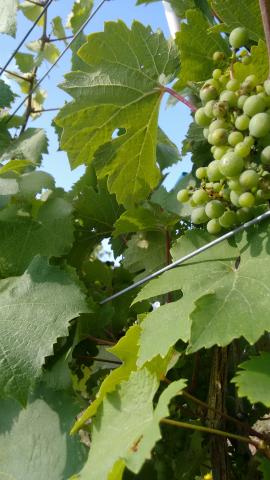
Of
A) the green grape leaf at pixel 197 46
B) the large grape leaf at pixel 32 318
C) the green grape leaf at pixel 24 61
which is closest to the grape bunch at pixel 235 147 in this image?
the green grape leaf at pixel 197 46

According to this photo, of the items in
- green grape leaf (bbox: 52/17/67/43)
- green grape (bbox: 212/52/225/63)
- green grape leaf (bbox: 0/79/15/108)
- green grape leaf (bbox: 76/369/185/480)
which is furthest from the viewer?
green grape leaf (bbox: 52/17/67/43)

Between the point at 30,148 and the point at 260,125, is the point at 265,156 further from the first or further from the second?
the point at 30,148

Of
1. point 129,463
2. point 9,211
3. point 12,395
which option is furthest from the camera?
point 9,211

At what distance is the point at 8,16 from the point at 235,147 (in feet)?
3.35

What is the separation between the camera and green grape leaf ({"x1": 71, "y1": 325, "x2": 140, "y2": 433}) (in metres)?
1.13

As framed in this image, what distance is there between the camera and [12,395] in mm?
1211

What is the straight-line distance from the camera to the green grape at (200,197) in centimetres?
114

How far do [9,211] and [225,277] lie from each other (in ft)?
2.67

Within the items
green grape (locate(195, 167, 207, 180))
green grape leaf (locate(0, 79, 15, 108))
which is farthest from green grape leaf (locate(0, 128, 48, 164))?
green grape (locate(195, 167, 207, 180))

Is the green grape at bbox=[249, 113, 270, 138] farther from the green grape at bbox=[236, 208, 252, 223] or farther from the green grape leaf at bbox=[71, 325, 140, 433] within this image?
the green grape leaf at bbox=[71, 325, 140, 433]

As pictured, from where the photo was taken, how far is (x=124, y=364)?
3.76ft

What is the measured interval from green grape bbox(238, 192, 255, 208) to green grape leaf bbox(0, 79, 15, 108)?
1639mm

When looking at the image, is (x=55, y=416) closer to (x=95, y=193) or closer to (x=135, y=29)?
(x=95, y=193)

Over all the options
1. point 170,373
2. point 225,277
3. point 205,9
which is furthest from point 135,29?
point 170,373
